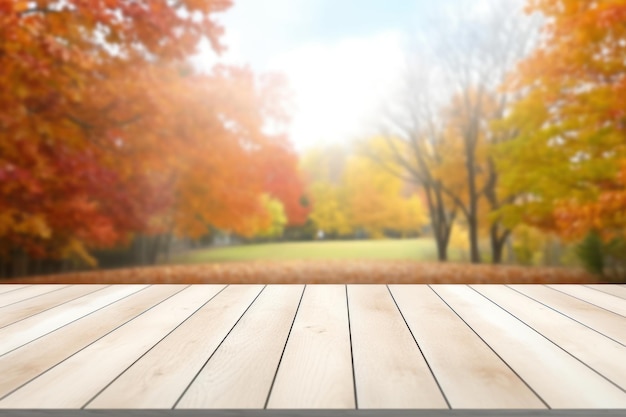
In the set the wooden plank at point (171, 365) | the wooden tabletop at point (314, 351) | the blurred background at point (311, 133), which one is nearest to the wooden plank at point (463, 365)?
the wooden tabletop at point (314, 351)

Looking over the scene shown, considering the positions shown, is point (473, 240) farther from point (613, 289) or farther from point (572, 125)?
point (613, 289)

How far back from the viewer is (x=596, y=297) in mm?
2984

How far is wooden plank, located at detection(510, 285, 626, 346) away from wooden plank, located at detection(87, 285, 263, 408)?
1.37m

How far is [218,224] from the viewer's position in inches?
198

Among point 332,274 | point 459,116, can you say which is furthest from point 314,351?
point 459,116

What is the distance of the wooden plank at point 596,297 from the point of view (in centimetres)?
264

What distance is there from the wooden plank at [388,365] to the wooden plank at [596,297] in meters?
1.02

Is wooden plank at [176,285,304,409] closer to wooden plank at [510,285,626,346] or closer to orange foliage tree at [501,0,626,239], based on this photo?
wooden plank at [510,285,626,346]

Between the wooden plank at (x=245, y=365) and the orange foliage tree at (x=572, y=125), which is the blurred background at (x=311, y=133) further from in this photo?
the wooden plank at (x=245, y=365)

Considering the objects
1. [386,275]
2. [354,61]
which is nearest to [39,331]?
[386,275]

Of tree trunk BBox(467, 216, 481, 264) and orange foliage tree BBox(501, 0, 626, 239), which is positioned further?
tree trunk BBox(467, 216, 481, 264)

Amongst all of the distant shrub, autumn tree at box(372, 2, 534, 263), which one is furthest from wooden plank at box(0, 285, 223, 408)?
the distant shrub

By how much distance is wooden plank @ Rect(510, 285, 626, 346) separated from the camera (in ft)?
6.82

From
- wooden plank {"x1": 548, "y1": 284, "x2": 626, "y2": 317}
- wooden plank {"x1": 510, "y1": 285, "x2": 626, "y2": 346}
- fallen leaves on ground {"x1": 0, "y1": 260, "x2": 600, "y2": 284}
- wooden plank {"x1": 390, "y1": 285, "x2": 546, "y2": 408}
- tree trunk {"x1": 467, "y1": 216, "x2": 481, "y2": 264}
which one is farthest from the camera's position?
tree trunk {"x1": 467, "y1": 216, "x2": 481, "y2": 264}
